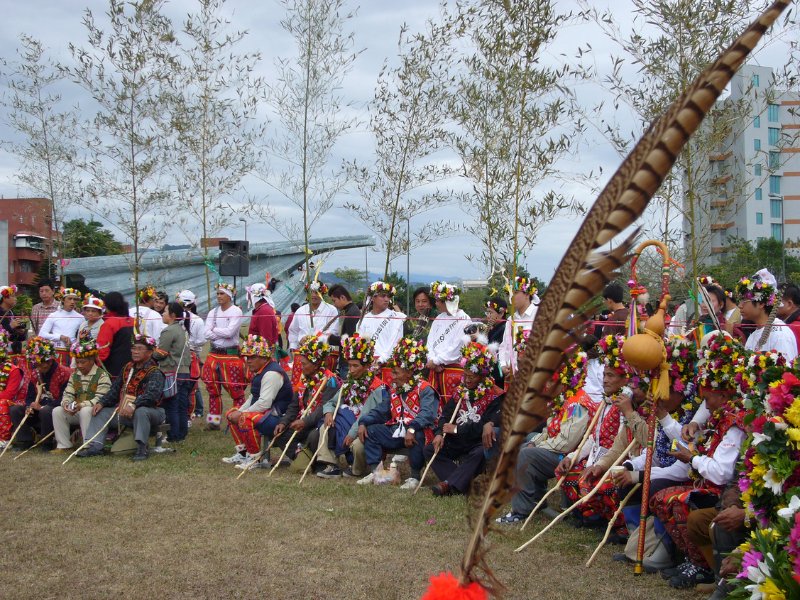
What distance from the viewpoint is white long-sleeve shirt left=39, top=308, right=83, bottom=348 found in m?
10.2

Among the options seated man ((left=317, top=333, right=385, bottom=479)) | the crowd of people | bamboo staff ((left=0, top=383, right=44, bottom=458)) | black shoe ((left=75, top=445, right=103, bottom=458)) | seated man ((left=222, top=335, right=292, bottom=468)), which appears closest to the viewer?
the crowd of people

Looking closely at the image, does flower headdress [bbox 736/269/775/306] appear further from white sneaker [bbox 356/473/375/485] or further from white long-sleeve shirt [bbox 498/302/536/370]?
white sneaker [bbox 356/473/375/485]

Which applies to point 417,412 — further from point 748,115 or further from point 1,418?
point 1,418

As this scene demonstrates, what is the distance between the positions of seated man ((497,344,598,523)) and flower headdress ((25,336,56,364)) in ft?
19.7

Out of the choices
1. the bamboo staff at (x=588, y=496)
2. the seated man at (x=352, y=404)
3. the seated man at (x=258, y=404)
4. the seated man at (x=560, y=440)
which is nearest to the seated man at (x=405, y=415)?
the seated man at (x=352, y=404)

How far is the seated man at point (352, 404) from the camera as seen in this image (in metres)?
7.83

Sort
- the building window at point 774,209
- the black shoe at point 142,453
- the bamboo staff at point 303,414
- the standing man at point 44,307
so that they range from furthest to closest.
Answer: the building window at point 774,209, the standing man at point 44,307, the black shoe at point 142,453, the bamboo staff at point 303,414

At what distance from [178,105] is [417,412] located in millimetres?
6084

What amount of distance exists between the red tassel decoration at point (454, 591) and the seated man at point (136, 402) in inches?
299

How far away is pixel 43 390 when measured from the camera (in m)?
9.41

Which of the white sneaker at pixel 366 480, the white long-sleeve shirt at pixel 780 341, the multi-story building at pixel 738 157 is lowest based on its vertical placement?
the white sneaker at pixel 366 480

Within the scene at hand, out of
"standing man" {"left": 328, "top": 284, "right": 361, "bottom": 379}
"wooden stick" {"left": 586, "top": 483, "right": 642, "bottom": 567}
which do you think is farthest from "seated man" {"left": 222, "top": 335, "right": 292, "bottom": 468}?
"wooden stick" {"left": 586, "top": 483, "right": 642, "bottom": 567}

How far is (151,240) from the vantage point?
429 inches

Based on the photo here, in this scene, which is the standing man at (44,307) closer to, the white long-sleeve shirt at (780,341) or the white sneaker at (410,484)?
the white sneaker at (410,484)
